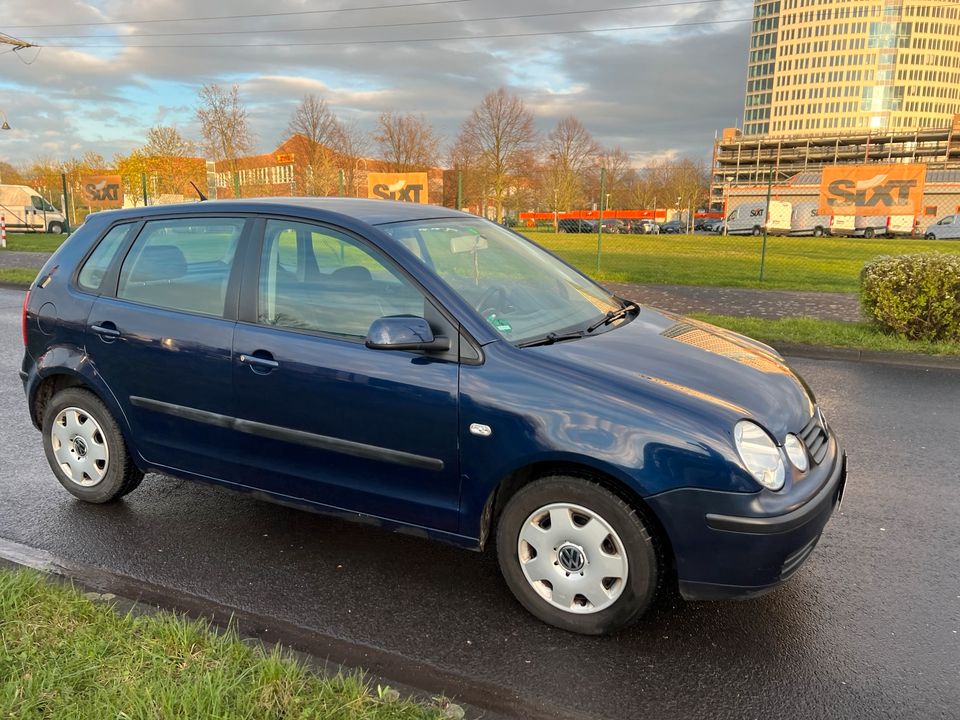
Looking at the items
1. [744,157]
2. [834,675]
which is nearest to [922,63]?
[744,157]

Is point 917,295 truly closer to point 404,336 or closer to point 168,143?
point 404,336

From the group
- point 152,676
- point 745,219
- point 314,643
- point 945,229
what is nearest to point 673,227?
point 745,219

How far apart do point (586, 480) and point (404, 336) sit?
36.8 inches

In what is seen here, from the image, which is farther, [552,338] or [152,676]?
[552,338]

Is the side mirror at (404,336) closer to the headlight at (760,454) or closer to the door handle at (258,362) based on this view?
the door handle at (258,362)

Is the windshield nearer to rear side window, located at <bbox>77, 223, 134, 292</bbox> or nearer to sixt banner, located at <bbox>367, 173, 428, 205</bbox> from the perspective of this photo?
rear side window, located at <bbox>77, 223, 134, 292</bbox>

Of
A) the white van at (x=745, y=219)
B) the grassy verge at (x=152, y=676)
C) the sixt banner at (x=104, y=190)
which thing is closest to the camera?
the grassy verge at (x=152, y=676)

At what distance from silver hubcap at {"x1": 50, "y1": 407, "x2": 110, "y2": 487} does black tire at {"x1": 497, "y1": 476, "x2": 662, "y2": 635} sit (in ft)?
8.23

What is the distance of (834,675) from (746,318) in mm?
8038

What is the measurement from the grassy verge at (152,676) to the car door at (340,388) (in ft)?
2.76

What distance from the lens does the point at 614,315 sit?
3875 millimetres

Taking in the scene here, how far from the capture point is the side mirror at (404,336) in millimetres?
3027

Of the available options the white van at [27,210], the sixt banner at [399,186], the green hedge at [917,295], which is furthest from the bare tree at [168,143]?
the green hedge at [917,295]

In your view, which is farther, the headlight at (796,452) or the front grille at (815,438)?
the front grille at (815,438)
